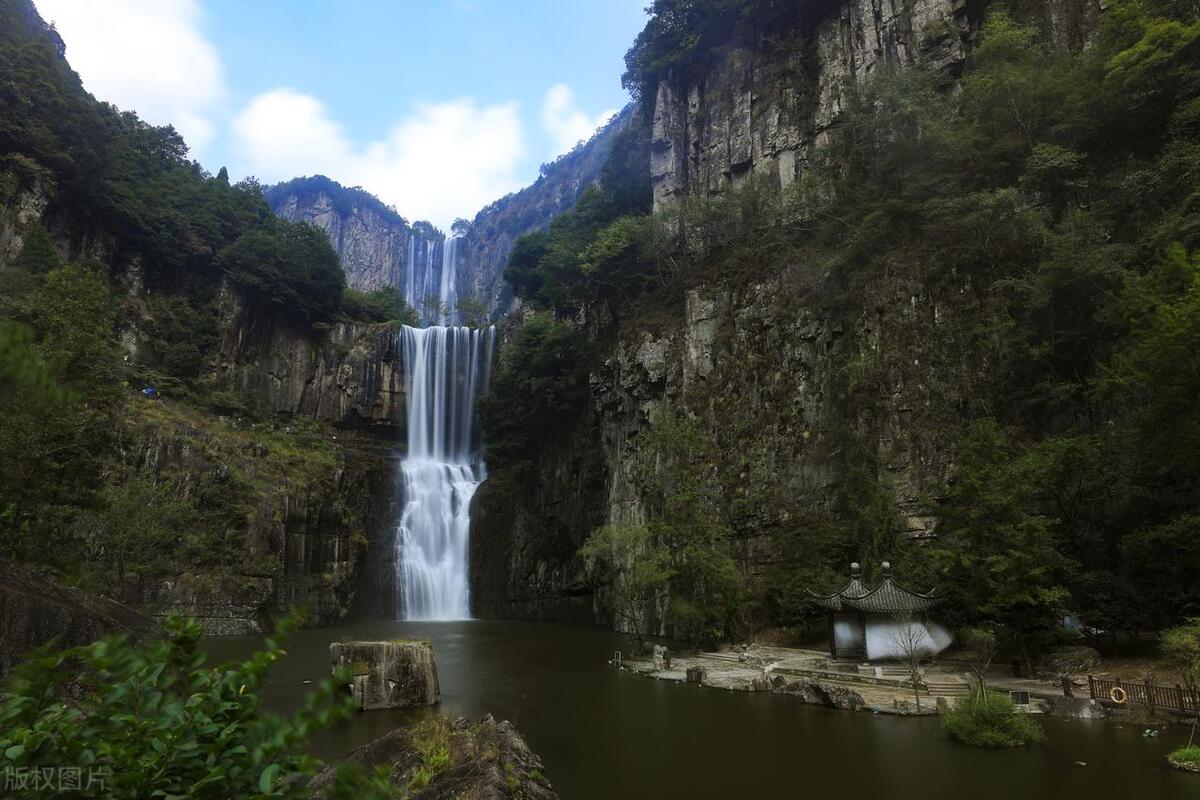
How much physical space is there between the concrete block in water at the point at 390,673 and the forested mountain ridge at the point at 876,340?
333 inches

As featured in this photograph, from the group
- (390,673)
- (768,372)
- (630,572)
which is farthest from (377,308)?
(390,673)

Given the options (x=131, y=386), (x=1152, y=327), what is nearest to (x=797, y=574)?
(x=1152, y=327)

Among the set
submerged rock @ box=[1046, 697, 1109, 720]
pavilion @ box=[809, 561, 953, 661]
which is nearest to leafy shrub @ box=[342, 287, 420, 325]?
pavilion @ box=[809, 561, 953, 661]

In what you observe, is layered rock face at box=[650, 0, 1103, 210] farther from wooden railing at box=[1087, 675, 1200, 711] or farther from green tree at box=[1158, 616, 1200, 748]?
wooden railing at box=[1087, 675, 1200, 711]

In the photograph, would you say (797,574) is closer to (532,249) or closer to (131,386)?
(532,249)

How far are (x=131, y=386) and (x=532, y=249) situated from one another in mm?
21544

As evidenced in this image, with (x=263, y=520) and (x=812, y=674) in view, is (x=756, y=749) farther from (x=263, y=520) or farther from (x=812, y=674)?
(x=263, y=520)

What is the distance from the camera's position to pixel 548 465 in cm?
3384

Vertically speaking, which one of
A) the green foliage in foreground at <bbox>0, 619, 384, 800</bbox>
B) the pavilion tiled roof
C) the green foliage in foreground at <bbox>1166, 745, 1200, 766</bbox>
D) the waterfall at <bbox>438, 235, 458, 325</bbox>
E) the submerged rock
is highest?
the waterfall at <bbox>438, 235, 458, 325</bbox>

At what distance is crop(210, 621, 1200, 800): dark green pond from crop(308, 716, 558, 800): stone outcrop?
134 centimetres

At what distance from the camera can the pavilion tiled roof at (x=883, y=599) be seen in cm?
1519

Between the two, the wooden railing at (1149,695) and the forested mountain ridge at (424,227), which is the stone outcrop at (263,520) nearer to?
the wooden railing at (1149,695)

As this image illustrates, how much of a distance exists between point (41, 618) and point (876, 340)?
21.7 m

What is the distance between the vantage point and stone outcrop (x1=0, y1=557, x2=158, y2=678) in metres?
3.33
